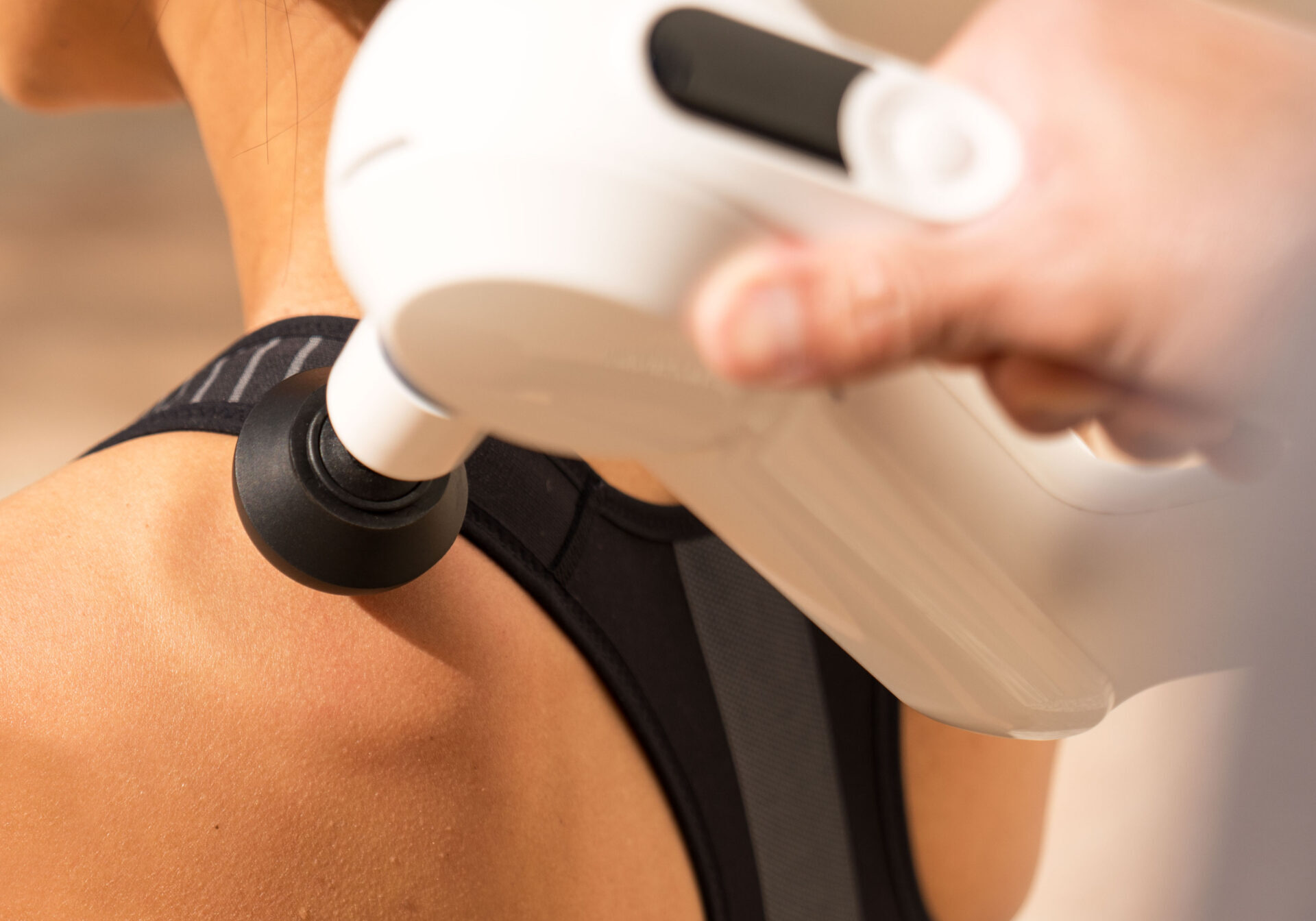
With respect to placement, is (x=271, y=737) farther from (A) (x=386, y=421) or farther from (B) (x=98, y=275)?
(B) (x=98, y=275)

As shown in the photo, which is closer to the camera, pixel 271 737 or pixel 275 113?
pixel 271 737

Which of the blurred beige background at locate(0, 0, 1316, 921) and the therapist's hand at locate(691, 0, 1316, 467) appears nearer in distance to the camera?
the therapist's hand at locate(691, 0, 1316, 467)

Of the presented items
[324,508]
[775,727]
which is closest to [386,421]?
[324,508]

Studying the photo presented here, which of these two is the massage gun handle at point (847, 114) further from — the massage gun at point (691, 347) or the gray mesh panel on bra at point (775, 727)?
the gray mesh panel on bra at point (775, 727)

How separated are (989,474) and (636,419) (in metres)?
0.12

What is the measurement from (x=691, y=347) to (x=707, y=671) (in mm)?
313

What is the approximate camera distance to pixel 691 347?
0.21 meters

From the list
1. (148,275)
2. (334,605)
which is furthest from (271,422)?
(148,275)

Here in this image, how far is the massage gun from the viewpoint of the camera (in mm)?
198

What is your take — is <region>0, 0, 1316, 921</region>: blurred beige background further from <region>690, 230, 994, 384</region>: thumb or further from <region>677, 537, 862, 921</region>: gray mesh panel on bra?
<region>690, 230, 994, 384</region>: thumb

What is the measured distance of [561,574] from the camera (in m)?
0.43

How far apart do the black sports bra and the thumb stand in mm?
239

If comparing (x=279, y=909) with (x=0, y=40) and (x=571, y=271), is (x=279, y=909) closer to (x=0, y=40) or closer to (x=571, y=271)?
(x=571, y=271)

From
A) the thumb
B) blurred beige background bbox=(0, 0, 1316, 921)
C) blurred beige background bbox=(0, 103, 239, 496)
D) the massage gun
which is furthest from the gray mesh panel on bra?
blurred beige background bbox=(0, 103, 239, 496)
